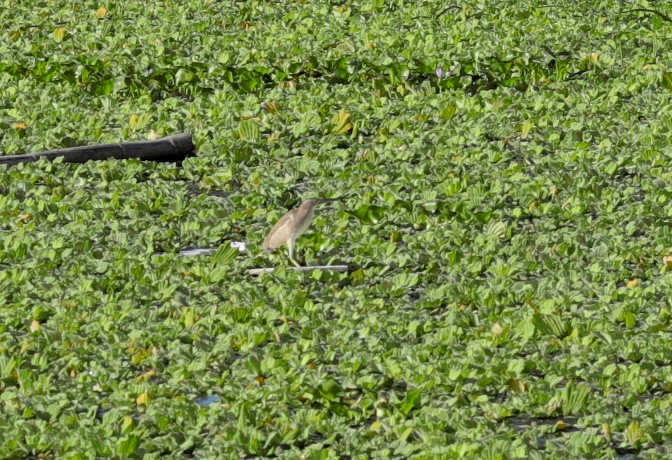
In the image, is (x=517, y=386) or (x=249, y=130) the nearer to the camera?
(x=517, y=386)

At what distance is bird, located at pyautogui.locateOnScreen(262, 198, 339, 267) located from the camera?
5.18m

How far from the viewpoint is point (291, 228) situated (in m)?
5.18

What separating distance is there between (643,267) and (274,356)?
5.02ft

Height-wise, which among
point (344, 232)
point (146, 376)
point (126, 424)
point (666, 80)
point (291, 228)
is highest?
point (126, 424)

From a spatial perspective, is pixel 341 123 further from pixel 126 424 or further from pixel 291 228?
pixel 126 424

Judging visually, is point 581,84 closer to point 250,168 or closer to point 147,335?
point 250,168

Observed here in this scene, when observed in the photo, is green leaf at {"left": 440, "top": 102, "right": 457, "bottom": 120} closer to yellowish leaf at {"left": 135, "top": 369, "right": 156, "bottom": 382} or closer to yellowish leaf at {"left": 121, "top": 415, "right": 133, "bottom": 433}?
yellowish leaf at {"left": 135, "top": 369, "right": 156, "bottom": 382}

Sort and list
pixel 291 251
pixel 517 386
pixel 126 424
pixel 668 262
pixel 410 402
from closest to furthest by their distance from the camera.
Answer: pixel 126 424 < pixel 410 402 < pixel 517 386 < pixel 668 262 < pixel 291 251

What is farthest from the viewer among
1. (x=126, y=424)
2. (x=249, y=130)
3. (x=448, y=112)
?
(x=448, y=112)

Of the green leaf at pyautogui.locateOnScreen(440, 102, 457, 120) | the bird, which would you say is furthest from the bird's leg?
the green leaf at pyautogui.locateOnScreen(440, 102, 457, 120)

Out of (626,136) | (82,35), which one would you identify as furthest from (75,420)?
(82,35)

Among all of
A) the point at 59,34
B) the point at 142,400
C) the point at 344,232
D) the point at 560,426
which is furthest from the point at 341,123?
the point at 560,426

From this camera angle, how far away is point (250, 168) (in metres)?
6.50

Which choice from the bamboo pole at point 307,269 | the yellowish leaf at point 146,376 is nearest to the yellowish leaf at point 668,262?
the bamboo pole at point 307,269
